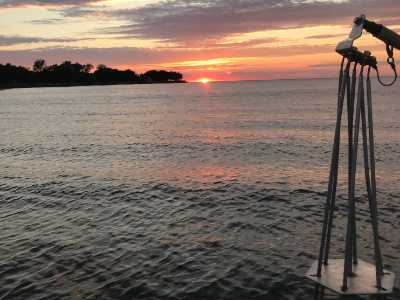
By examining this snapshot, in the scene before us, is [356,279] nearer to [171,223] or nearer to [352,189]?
[352,189]

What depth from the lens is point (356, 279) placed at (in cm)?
937

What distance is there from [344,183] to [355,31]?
19329 mm

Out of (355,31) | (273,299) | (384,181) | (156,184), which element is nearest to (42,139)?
(156,184)

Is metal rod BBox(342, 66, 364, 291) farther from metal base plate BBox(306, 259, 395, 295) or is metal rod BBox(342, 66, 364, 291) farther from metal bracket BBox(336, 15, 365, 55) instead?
metal bracket BBox(336, 15, 365, 55)

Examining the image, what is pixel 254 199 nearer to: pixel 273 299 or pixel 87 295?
pixel 273 299

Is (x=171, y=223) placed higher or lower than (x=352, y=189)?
lower

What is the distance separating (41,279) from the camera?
13.3 metres

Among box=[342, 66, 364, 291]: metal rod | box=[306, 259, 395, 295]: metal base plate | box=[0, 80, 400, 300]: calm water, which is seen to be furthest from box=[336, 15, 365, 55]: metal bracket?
box=[0, 80, 400, 300]: calm water

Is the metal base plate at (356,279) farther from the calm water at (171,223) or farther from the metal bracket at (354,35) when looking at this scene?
the metal bracket at (354,35)

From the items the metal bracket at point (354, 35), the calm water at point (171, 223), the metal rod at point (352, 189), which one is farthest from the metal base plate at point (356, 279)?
the metal bracket at point (354, 35)

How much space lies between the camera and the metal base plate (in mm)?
8797

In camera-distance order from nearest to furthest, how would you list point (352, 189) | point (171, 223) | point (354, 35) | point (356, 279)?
point (354, 35), point (352, 189), point (356, 279), point (171, 223)

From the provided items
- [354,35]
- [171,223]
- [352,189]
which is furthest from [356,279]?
[171,223]

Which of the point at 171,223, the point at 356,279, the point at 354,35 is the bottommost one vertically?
the point at 171,223
